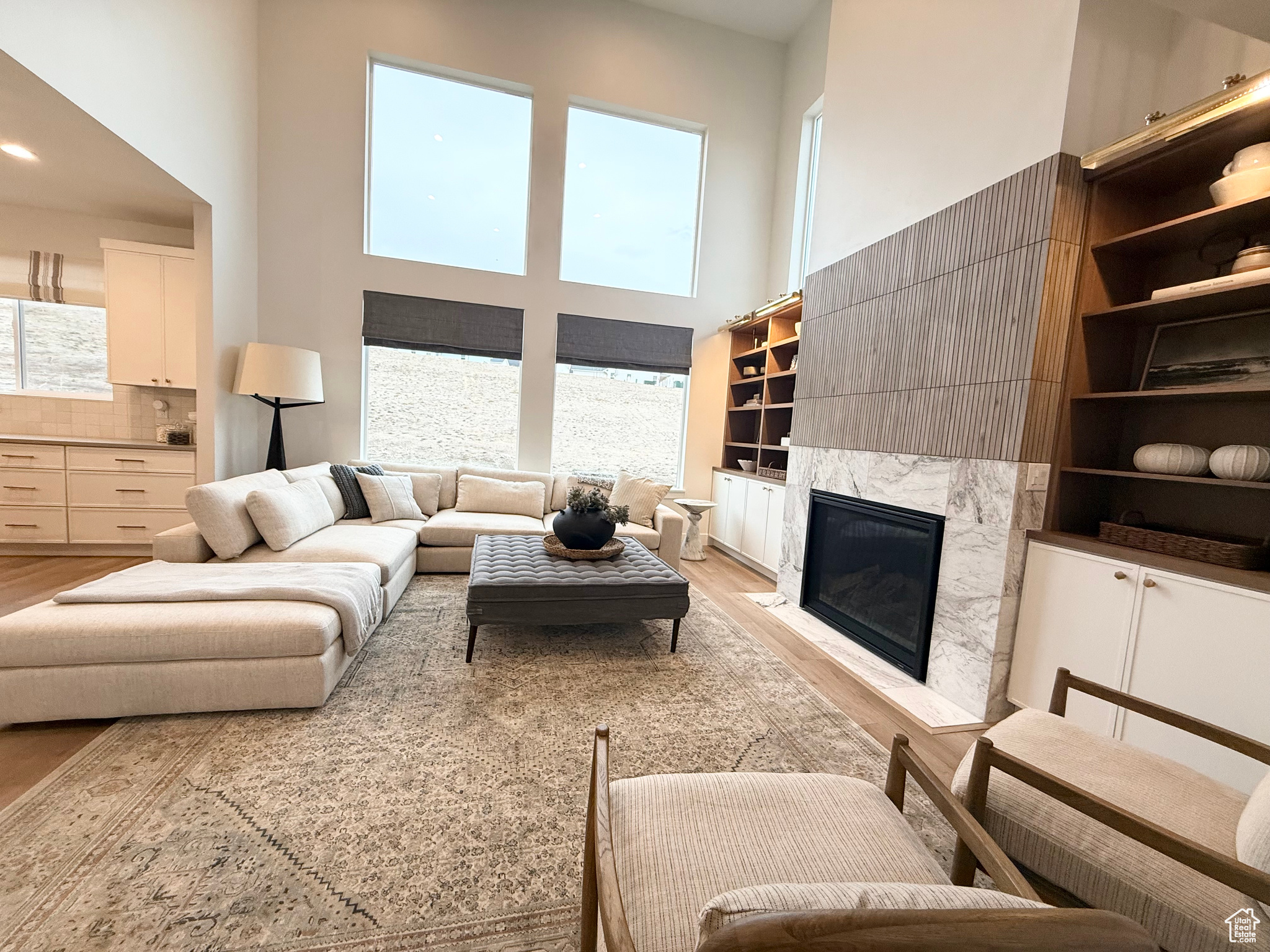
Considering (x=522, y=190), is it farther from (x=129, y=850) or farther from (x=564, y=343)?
(x=129, y=850)

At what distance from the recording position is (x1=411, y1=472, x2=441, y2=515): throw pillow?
4301 millimetres

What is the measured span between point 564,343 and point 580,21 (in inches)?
116

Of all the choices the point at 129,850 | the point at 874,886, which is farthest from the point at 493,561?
the point at 874,886

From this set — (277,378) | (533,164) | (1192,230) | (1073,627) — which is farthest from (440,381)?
(1192,230)

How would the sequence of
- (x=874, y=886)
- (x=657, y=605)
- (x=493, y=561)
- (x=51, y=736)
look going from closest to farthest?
(x=874, y=886) → (x=51, y=736) → (x=657, y=605) → (x=493, y=561)

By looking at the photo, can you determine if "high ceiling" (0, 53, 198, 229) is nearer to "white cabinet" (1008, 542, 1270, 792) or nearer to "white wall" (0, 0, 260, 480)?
"white wall" (0, 0, 260, 480)

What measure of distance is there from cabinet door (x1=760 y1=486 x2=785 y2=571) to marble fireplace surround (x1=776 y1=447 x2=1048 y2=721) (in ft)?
4.22

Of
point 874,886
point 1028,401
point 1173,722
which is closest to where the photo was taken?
point 874,886

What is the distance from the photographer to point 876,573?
2.99 metres

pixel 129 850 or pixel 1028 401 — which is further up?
pixel 1028 401

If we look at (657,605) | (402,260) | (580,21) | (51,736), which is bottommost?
(51,736)

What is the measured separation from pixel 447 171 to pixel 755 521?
4.34 metres

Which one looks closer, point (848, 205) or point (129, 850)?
point (129, 850)

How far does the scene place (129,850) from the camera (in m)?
1.35
